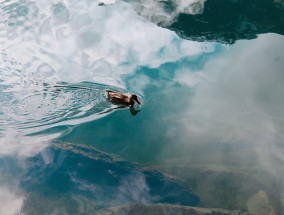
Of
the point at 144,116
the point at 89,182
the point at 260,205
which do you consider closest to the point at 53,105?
the point at 144,116

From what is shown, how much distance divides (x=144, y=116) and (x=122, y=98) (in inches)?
22.4

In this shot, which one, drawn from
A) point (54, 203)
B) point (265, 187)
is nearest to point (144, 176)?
point (54, 203)

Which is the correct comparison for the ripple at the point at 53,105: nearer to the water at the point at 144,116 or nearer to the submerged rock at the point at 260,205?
the water at the point at 144,116

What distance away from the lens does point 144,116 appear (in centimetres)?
705

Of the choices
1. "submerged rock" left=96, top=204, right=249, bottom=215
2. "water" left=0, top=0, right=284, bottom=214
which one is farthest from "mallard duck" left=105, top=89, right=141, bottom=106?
"submerged rock" left=96, top=204, right=249, bottom=215

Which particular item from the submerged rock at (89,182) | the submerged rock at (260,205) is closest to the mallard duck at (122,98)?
the submerged rock at (89,182)

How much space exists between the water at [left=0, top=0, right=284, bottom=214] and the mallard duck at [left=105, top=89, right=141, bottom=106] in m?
0.20

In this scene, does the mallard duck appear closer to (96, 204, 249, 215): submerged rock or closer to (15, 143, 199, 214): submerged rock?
(15, 143, 199, 214): submerged rock

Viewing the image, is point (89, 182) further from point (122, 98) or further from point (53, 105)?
point (53, 105)

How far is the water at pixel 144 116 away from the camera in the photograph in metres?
5.40

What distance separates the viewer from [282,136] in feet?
20.2

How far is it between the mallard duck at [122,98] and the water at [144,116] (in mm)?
200

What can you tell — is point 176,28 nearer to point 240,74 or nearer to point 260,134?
point 240,74

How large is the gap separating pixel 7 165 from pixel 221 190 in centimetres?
369
